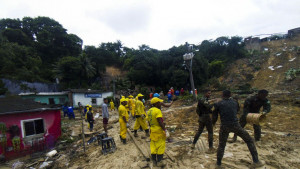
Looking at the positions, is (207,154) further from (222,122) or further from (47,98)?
(47,98)

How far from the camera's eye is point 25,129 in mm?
8148

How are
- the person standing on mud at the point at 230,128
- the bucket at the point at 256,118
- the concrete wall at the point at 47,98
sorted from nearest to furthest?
1. the person standing on mud at the point at 230,128
2. the bucket at the point at 256,118
3. the concrete wall at the point at 47,98

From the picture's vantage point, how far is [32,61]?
2700cm

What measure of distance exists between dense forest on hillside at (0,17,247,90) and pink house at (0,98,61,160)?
1769 cm

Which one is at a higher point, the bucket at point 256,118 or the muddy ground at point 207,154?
the bucket at point 256,118

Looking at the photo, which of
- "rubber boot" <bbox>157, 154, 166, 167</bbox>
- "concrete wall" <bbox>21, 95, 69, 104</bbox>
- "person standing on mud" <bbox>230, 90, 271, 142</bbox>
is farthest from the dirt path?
"concrete wall" <bbox>21, 95, 69, 104</bbox>

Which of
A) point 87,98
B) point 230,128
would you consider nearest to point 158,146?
point 230,128

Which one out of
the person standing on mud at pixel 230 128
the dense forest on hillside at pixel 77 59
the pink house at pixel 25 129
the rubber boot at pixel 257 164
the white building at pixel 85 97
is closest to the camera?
the person standing on mud at pixel 230 128

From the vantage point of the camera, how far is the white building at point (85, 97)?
23.5 meters

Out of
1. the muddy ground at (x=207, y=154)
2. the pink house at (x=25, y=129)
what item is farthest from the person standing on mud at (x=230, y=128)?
the pink house at (x=25, y=129)

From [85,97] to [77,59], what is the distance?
1025 cm

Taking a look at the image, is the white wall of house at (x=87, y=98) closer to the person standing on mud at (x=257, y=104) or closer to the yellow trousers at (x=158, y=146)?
the yellow trousers at (x=158, y=146)

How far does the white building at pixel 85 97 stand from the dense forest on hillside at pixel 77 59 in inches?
231

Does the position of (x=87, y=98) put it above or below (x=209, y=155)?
above
